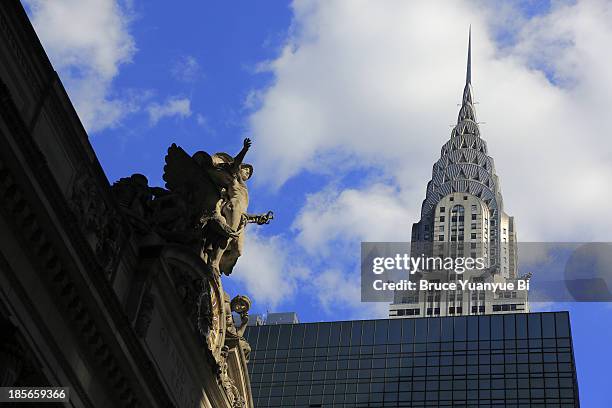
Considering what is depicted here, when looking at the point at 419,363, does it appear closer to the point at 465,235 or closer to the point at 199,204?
the point at 465,235

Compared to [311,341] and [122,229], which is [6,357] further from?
[311,341]

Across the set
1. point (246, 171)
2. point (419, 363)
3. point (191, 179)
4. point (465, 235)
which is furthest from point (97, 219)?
point (465, 235)

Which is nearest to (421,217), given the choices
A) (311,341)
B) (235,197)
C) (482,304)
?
(482,304)

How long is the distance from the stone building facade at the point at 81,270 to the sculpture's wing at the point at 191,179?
1.21 metres

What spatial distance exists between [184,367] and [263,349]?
8184 centimetres

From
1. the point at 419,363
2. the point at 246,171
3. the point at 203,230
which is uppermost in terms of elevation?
the point at 419,363

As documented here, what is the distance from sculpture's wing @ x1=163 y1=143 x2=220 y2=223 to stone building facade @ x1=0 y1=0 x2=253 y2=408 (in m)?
1.21

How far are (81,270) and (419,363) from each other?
85736 mm

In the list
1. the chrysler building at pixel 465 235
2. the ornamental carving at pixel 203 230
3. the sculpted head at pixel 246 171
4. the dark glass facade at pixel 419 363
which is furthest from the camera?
the chrysler building at pixel 465 235

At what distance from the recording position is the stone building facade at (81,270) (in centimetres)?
2602

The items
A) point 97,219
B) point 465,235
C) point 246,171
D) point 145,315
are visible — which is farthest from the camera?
point 465,235

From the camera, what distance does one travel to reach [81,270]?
93.0ft

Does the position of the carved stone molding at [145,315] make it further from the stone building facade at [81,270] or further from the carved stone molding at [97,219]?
the carved stone molding at [97,219]

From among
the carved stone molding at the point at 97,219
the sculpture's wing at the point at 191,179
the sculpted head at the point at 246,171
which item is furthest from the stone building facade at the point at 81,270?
the sculpted head at the point at 246,171
